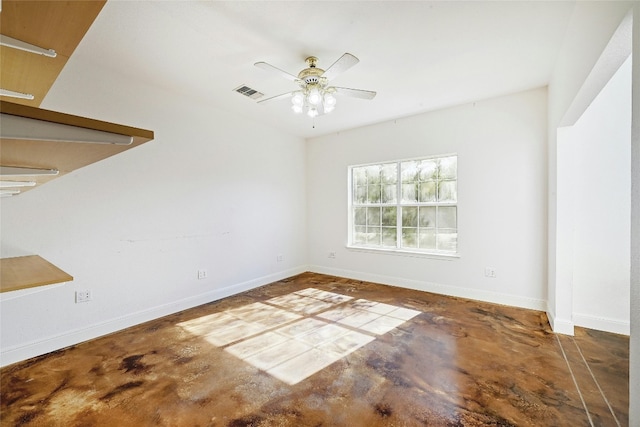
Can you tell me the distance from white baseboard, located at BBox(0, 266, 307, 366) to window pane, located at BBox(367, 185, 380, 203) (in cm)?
248

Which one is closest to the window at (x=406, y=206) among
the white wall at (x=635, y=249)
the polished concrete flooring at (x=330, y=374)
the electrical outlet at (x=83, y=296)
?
the polished concrete flooring at (x=330, y=374)

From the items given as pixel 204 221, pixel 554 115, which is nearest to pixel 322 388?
pixel 204 221

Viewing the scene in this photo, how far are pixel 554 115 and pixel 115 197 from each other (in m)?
4.63

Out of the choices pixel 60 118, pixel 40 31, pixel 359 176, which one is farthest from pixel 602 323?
pixel 40 31

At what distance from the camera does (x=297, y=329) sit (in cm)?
296

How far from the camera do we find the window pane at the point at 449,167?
3982 millimetres

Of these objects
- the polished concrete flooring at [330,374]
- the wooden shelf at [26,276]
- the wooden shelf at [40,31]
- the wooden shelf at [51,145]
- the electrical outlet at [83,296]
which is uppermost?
the wooden shelf at [40,31]

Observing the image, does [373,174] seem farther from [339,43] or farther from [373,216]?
[339,43]

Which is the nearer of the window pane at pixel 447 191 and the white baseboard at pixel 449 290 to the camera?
the white baseboard at pixel 449 290

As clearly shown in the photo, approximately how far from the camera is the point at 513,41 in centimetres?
238

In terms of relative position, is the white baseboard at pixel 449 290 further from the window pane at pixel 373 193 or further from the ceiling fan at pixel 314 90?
the ceiling fan at pixel 314 90

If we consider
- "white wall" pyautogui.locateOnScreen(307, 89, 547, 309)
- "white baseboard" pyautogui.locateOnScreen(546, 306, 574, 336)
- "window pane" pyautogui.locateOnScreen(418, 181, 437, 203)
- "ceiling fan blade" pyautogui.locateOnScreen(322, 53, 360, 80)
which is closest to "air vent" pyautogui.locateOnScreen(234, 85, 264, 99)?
"ceiling fan blade" pyautogui.locateOnScreen(322, 53, 360, 80)

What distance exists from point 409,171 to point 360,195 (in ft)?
Result: 3.19

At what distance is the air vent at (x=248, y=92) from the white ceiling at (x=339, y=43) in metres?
0.08
